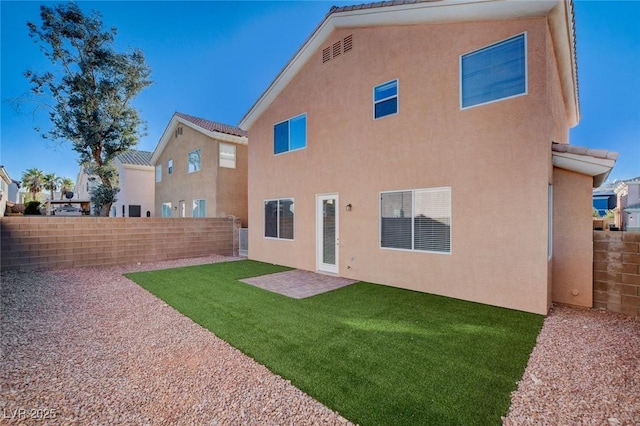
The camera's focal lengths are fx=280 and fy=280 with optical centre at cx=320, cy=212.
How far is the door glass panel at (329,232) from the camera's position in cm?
961

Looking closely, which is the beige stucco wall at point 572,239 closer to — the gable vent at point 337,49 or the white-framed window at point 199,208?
the gable vent at point 337,49

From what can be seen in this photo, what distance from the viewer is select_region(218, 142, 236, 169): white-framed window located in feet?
54.0

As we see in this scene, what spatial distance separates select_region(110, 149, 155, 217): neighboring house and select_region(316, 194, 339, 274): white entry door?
67.9ft

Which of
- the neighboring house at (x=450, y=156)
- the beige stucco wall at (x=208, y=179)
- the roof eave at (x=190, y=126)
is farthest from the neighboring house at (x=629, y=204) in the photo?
the roof eave at (x=190, y=126)

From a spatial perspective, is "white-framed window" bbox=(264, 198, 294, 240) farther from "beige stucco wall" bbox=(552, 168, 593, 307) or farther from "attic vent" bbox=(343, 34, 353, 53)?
"beige stucco wall" bbox=(552, 168, 593, 307)

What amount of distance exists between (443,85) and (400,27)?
7.57 feet

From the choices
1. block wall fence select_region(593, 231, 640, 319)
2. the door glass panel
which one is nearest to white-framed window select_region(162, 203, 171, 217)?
the door glass panel

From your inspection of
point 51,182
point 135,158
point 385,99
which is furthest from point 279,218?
point 51,182

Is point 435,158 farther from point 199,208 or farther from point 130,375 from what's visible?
point 199,208

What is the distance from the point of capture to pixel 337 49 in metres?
9.51

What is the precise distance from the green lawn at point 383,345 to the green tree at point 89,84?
13.5m

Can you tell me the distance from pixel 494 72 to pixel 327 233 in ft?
21.0

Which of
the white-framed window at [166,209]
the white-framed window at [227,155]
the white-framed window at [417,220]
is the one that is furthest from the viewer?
the white-framed window at [166,209]

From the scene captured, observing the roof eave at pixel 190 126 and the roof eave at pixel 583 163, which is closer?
the roof eave at pixel 583 163
